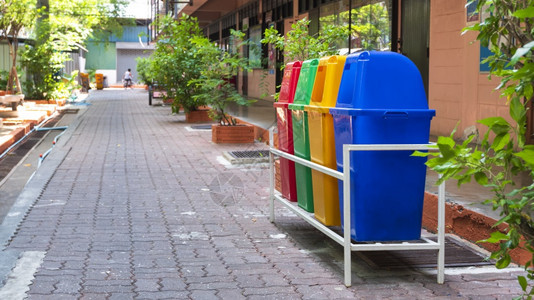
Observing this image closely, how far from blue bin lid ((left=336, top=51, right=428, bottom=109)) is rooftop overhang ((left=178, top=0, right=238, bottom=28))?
24820 mm

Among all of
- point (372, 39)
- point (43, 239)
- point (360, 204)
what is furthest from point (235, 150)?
point (360, 204)

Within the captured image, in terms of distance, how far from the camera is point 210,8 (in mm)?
33094

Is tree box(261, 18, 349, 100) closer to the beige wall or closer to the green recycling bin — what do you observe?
the beige wall

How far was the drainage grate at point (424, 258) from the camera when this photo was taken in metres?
5.21

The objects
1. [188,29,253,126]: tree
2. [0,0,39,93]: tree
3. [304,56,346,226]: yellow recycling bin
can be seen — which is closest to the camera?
[304,56,346,226]: yellow recycling bin

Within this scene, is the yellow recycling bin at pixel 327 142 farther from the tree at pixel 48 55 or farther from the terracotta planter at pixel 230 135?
the tree at pixel 48 55

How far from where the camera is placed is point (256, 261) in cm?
536

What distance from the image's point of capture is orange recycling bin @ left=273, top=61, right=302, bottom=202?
6324 millimetres

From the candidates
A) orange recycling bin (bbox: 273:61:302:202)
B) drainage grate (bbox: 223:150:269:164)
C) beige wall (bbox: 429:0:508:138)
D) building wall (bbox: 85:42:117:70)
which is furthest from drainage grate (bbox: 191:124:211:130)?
building wall (bbox: 85:42:117:70)

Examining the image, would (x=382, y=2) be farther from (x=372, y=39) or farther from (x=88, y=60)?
(x=88, y=60)

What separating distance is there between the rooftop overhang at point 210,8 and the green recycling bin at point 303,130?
77.9ft

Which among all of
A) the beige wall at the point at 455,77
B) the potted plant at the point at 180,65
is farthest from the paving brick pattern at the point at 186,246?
the potted plant at the point at 180,65

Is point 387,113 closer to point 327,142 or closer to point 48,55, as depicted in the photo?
point 327,142

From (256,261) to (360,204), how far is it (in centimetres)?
96
